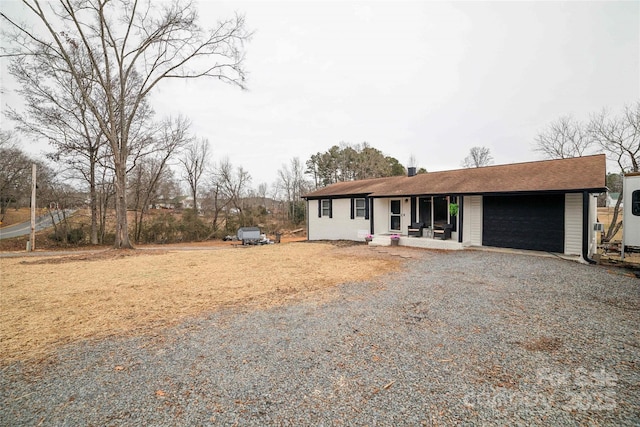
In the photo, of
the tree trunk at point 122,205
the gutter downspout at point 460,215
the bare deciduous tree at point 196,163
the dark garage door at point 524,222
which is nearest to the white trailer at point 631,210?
the dark garage door at point 524,222

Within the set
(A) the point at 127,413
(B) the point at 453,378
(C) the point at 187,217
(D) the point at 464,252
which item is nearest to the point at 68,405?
(A) the point at 127,413

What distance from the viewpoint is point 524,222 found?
400 inches

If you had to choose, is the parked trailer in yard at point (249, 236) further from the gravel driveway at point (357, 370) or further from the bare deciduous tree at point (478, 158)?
the bare deciduous tree at point (478, 158)

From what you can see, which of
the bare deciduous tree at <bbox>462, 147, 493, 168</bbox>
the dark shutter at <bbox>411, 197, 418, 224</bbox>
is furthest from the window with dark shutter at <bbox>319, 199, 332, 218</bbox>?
the bare deciduous tree at <bbox>462, 147, 493, 168</bbox>

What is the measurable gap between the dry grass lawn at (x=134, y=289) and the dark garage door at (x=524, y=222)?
499 cm

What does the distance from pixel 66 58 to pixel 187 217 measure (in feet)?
43.8

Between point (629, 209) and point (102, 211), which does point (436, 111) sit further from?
point (102, 211)

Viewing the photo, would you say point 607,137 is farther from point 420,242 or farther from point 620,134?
point 420,242

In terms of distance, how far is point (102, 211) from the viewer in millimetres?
20453

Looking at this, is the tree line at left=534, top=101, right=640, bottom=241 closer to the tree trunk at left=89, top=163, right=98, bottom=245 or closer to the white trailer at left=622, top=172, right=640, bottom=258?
the white trailer at left=622, top=172, right=640, bottom=258

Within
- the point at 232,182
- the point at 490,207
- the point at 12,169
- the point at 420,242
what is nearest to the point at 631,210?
the point at 490,207

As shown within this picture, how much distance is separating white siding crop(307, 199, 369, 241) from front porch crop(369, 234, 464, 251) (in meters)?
1.72

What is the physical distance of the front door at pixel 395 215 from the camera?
13.9 meters

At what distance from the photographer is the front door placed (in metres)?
13.9
